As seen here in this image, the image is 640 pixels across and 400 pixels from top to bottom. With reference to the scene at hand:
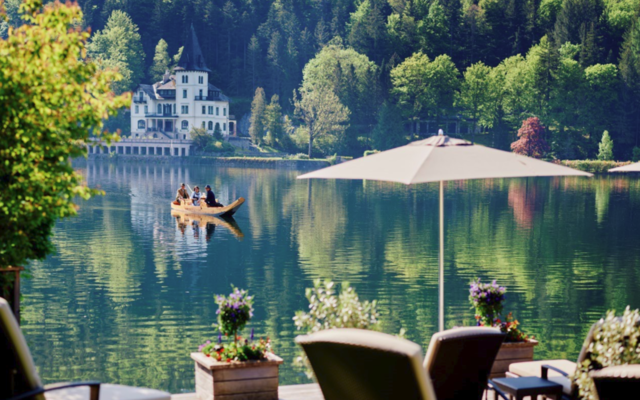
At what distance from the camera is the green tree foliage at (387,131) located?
263 feet

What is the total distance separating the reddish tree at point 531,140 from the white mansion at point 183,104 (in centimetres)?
3132

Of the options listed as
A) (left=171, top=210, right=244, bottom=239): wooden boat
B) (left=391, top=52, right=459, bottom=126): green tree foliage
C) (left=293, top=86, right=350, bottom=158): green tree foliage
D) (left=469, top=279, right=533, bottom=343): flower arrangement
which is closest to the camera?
(left=469, top=279, right=533, bottom=343): flower arrangement

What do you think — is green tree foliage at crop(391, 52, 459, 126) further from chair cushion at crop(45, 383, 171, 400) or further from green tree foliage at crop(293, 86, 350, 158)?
chair cushion at crop(45, 383, 171, 400)

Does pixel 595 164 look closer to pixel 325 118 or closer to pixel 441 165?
pixel 325 118

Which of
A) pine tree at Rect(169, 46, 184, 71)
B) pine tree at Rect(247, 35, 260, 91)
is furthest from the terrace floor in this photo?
pine tree at Rect(247, 35, 260, 91)

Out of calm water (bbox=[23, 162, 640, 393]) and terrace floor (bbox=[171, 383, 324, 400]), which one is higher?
terrace floor (bbox=[171, 383, 324, 400])

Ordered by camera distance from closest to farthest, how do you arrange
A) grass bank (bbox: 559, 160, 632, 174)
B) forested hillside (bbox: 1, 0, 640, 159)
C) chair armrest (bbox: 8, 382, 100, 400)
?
chair armrest (bbox: 8, 382, 100, 400), grass bank (bbox: 559, 160, 632, 174), forested hillside (bbox: 1, 0, 640, 159)

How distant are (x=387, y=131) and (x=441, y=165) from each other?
75.3 meters

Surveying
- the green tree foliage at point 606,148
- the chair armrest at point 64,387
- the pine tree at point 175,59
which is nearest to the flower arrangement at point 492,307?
the chair armrest at point 64,387

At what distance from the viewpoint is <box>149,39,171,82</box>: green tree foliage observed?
9676 cm

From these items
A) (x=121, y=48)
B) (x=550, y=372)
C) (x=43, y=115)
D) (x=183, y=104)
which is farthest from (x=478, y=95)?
(x=43, y=115)

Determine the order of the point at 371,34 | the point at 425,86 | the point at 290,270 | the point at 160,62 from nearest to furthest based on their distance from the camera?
1. the point at 290,270
2. the point at 425,86
3. the point at 371,34
4. the point at 160,62

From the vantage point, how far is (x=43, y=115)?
5258mm

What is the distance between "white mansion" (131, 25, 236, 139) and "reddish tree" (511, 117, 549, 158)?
31322mm
